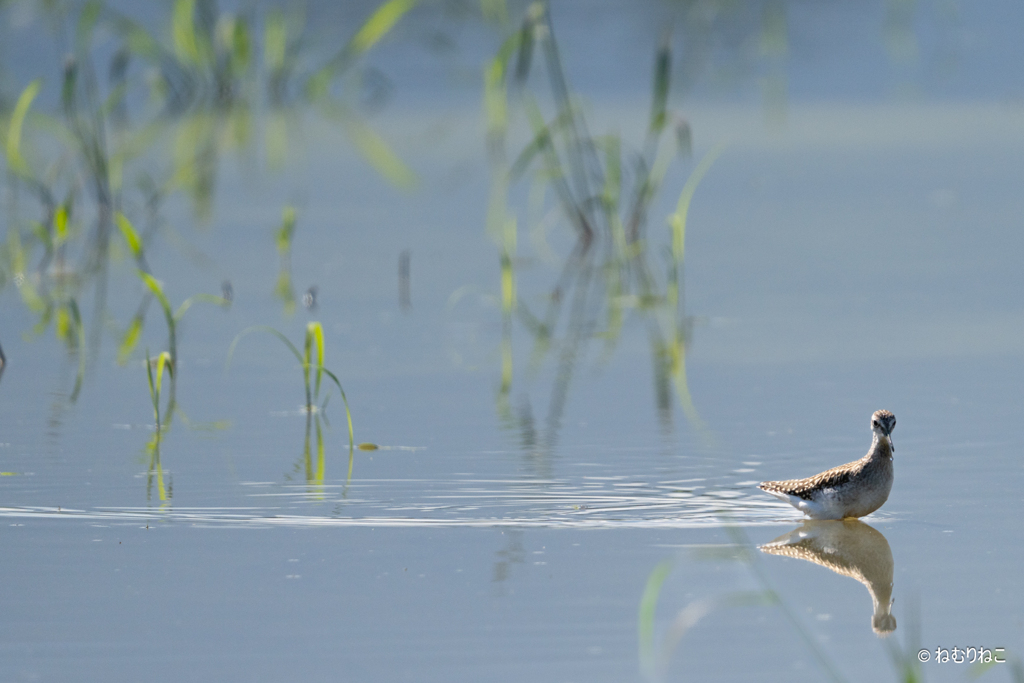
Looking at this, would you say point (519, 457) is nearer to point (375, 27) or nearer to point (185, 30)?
point (375, 27)

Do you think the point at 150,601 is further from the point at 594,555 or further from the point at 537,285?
the point at 537,285

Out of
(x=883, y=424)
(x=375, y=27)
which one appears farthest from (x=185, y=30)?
(x=883, y=424)

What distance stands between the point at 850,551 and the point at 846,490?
0.21 meters

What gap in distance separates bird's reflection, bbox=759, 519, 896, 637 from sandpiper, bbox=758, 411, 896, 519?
2.1 inches

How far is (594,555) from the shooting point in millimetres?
4562

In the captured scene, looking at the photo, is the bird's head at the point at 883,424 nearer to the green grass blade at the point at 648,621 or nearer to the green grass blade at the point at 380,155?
the green grass blade at the point at 648,621

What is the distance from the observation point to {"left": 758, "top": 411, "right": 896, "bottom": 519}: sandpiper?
4.80 meters

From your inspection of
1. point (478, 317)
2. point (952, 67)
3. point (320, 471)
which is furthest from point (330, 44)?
point (320, 471)

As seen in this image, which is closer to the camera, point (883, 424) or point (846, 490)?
point (846, 490)

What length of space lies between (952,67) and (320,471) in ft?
40.9

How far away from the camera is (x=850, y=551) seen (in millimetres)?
4652

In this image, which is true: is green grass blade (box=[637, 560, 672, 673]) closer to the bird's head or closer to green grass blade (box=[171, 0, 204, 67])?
the bird's head

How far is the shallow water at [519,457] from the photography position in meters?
3.95

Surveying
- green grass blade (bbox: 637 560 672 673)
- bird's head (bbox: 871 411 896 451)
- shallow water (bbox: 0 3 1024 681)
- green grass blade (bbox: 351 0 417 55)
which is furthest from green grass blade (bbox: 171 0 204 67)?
green grass blade (bbox: 637 560 672 673)
